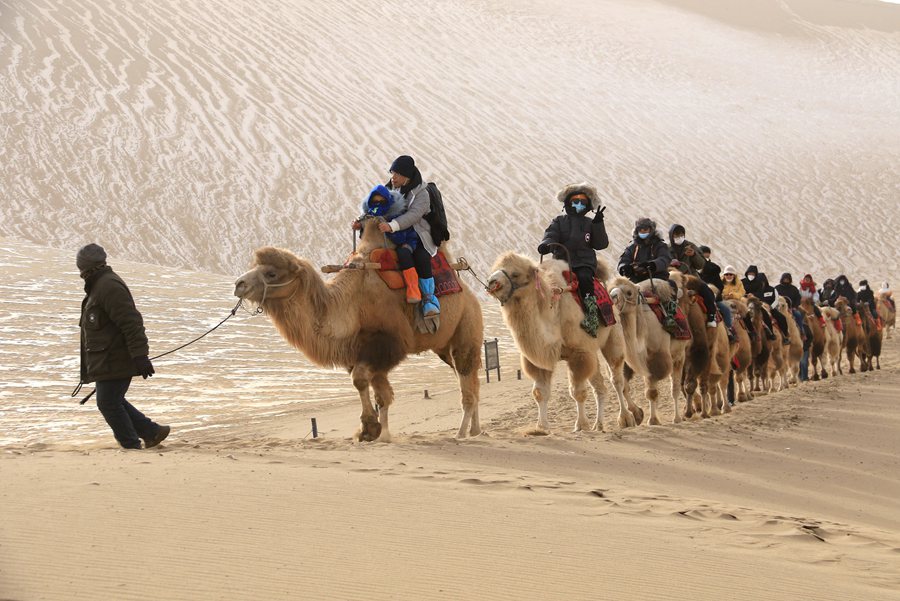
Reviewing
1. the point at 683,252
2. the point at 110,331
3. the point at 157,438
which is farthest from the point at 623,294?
the point at 110,331

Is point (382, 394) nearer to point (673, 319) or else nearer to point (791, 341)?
point (673, 319)

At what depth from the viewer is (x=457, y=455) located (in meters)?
7.53

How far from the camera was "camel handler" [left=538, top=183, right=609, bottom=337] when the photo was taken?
34.2 feet

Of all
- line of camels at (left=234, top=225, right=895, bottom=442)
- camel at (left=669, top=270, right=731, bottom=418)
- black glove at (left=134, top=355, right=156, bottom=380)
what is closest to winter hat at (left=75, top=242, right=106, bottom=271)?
black glove at (left=134, top=355, right=156, bottom=380)

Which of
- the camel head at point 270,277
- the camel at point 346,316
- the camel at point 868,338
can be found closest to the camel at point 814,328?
the camel at point 868,338

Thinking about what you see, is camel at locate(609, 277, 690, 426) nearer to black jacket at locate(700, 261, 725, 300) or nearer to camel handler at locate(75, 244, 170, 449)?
black jacket at locate(700, 261, 725, 300)

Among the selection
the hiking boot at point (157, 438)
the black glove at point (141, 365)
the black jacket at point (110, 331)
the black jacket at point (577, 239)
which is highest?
the black jacket at point (577, 239)

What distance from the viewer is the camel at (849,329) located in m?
21.6

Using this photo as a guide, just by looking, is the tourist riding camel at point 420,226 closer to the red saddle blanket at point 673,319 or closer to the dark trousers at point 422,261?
the dark trousers at point 422,261

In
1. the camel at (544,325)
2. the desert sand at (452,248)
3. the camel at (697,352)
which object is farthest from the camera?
the camel at (697,352)

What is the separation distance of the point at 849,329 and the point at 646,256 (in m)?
11.3

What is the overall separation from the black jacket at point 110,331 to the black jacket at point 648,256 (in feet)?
19.2

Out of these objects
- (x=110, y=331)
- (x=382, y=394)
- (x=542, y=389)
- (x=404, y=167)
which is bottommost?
(x=542, y=389)

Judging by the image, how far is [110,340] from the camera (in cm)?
750
